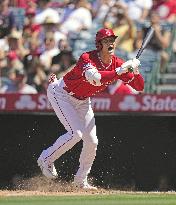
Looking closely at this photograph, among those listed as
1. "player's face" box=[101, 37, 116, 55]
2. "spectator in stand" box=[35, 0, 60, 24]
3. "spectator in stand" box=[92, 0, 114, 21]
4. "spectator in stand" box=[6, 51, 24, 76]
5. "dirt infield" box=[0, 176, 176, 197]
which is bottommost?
"dirt infield" box=[0, 176, 176, 197]

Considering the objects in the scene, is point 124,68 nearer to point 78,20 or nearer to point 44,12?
point 78,20

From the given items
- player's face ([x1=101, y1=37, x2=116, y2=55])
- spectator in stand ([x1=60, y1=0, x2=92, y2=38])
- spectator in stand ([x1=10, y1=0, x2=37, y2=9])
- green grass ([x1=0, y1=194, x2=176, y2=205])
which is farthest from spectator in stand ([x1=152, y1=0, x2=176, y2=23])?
green grass ([x1=0, y1=194, x2=176, y2=205])

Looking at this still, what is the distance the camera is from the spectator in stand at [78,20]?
12438 millimetres

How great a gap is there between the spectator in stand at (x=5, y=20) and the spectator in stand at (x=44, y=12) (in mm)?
546

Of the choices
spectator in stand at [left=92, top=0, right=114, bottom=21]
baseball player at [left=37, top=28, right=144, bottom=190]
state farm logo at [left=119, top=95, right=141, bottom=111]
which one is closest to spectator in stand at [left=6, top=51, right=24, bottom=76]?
spectator in stand at [left=92, top=0, right=114, bottom=21]

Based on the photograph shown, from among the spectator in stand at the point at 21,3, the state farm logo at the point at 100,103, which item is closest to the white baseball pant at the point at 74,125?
the state farm logo at the point at 100,103

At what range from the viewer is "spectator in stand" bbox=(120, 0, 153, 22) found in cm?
1205

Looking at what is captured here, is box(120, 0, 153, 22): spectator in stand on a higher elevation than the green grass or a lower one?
higher

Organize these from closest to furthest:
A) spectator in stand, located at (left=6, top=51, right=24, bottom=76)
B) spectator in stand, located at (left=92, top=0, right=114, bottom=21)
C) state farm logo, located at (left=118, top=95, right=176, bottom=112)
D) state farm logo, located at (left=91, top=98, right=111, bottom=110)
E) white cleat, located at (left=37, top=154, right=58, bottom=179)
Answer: white cleat, located at (left=37, top=154, right=58, bottom=179), state farm logo, located at (left=118, top=95, right=176, bottom=112), state farm logo, located at (left=91, top=98, right=111, bottom=110), spectator in stand, located at (left=6, top=51, right=24, bottom=76), spectator in stand, located at (left=92, top=0, right=114, bottom=21)

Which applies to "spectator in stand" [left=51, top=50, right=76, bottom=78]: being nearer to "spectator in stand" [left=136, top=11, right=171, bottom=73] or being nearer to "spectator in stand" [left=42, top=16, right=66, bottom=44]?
"spectator in stand" [left=42, top=16, right=66, bottom=44]

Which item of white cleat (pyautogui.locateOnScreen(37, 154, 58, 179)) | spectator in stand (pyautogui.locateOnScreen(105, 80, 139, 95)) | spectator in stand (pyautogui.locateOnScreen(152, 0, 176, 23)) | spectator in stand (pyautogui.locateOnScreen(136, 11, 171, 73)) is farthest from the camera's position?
spectator in stand (pyautogui.locateOnScreen(152, 0, 176, 23))

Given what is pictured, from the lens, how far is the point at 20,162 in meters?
9.96

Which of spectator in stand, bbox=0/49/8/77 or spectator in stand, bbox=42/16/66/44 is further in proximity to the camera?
spectator in stand, bbox=42/16/66/44

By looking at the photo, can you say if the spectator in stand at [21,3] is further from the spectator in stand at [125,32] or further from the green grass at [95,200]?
the green grass at [95,200]
